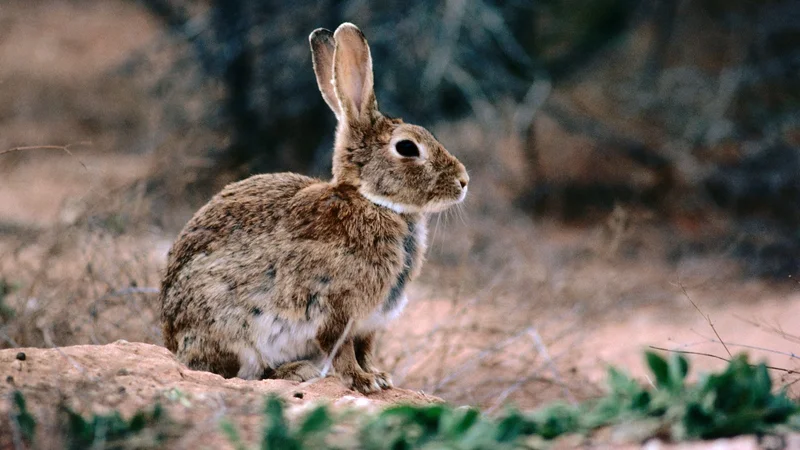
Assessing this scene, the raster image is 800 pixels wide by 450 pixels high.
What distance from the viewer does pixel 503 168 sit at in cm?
988

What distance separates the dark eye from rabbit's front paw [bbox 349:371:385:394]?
3.38 ft

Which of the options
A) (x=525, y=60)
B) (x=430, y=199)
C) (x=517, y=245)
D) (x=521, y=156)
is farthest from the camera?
(x=521, y=156)

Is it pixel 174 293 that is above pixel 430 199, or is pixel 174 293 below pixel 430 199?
below

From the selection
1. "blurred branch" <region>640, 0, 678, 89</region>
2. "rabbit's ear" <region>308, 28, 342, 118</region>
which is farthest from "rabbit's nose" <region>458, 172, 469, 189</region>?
"blurred branch" <region>640, 0, 678, 89</region>

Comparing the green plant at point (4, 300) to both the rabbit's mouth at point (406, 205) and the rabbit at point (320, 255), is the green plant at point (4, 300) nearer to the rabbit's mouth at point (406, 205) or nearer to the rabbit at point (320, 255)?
the rabbit at point (320, 255)

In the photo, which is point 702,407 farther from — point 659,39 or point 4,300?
point 659,39

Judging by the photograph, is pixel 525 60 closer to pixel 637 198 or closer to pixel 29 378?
pixel 637 198

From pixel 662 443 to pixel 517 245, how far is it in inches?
213

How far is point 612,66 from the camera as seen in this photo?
1136 cm

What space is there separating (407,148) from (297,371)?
1140 mm

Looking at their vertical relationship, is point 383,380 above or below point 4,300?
above

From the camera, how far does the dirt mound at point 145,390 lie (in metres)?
2.88

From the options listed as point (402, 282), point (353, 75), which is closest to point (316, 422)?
point (402, 282)

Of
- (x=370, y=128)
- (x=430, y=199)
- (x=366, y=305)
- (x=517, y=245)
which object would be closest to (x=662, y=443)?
(x=366, y=305)
